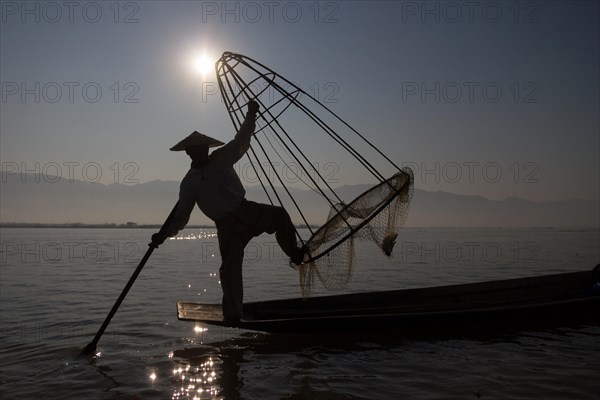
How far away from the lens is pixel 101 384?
543 centimetres

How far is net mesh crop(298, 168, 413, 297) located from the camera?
6203 mm

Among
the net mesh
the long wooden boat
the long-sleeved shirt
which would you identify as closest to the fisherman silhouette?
the long-sleeved shirt

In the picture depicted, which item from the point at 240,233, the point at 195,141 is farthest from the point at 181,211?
the point at 195,141

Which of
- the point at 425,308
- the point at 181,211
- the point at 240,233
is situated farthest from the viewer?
the point at 425,308

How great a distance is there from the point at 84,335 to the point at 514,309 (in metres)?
7.09

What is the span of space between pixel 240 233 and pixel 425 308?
3.83 m

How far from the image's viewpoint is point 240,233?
20.2 ft

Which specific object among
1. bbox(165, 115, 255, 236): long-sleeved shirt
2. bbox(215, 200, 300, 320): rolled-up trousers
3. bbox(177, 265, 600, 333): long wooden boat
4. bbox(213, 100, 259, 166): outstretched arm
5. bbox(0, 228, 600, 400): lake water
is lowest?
bbox(0, 228, 600, 400): lake water

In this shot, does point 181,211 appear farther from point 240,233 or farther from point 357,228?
point 357,228

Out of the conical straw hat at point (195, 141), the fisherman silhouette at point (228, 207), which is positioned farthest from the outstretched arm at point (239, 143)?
the conical straw hat at point (195, 141)

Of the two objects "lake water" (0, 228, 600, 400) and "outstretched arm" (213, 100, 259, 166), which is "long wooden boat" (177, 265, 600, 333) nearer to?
"lake water" (0, 228, 600, 400)

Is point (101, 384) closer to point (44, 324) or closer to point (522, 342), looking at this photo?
point (44, 324)

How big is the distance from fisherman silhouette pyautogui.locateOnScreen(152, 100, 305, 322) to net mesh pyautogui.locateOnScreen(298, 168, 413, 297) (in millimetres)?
328

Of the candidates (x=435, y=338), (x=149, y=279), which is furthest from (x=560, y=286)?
(x=149, y=279)
